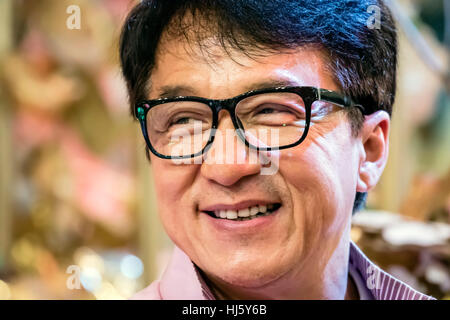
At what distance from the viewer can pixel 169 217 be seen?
109 cm

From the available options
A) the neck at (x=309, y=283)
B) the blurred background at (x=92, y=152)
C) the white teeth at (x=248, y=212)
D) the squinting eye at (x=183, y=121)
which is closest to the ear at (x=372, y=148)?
the neck at (x=309, y=283)

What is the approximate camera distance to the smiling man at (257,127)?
994 millimetres

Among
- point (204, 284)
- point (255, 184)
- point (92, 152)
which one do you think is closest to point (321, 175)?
point (255, 184)

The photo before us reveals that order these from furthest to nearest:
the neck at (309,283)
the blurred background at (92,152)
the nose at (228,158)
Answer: the blurred background at (92,152) → the neck at (309,283) → the nose at (228,158)

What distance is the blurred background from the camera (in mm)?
1885

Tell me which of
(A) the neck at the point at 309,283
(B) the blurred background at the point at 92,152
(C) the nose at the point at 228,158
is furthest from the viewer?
(B) the blurred background at the point at 92,152

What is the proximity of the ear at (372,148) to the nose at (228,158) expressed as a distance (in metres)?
0.27

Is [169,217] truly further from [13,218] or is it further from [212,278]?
[13,218]

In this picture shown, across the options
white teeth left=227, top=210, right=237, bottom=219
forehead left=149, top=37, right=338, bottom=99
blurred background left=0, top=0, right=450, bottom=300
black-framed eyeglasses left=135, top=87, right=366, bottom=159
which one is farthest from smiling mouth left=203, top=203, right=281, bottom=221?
blurred background left=0, top=0, right=450, bottom=300

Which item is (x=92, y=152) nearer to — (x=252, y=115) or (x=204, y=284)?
(x=204, y=284)

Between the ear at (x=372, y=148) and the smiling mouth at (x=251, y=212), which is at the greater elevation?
the ear at (x=372, y=148)

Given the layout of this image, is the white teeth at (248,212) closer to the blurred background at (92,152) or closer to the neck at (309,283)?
the neck at (309,283)
